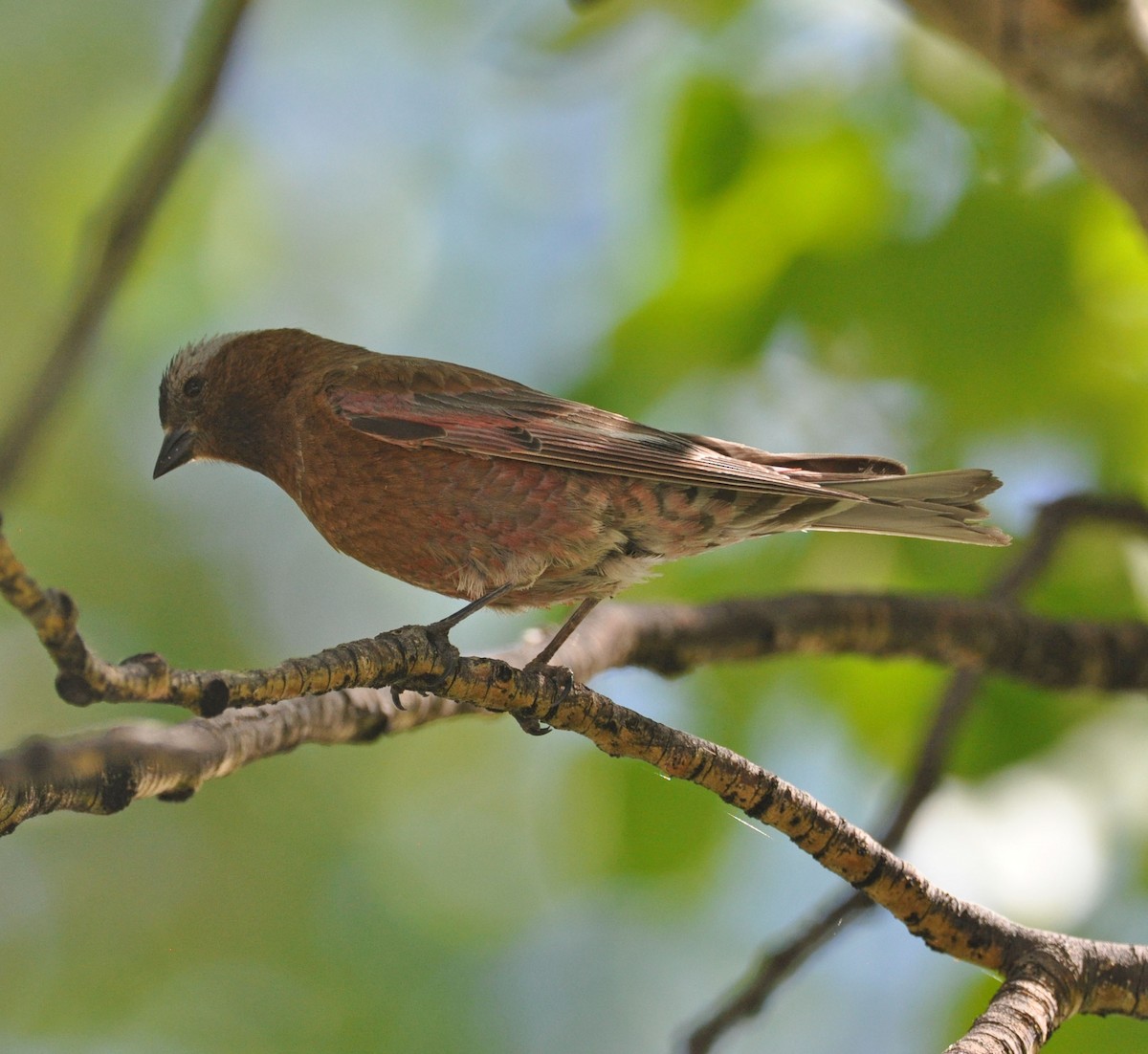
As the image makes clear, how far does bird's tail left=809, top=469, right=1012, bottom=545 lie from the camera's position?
4.41 m

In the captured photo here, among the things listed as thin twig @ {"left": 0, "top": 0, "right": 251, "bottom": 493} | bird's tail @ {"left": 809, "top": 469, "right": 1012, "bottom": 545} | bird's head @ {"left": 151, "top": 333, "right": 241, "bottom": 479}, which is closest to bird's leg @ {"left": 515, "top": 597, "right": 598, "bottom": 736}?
bird's tail @ {"left": 809, "top": 469, "right": 1012, "bottom": 545}

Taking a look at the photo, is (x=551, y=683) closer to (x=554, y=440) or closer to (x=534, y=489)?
(x=534, y=489)

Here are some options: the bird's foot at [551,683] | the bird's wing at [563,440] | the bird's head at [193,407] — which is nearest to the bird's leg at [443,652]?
the bird's foot at [551,683]

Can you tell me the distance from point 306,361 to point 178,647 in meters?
2.36

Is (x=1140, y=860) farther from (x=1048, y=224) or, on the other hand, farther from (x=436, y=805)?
(x=436, y=805)

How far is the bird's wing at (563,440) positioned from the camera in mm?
4496

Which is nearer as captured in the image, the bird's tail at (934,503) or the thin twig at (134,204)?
the thin twig at (134,204)

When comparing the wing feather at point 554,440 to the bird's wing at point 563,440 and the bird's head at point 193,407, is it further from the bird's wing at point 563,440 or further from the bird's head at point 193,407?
the bird's head at point 193,407

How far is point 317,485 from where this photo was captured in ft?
15.0

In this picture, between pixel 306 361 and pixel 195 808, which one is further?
pixel 195 808

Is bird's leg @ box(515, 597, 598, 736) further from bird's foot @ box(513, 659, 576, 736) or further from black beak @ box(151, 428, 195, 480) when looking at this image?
black beak @ box(151, 428, 195, 480)

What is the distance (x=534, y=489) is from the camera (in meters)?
4.54

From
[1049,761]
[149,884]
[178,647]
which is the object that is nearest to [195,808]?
[149,884]

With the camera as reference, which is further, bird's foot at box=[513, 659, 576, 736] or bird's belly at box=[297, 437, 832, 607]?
bird's belly at box=[297, 437, 832, 607]
